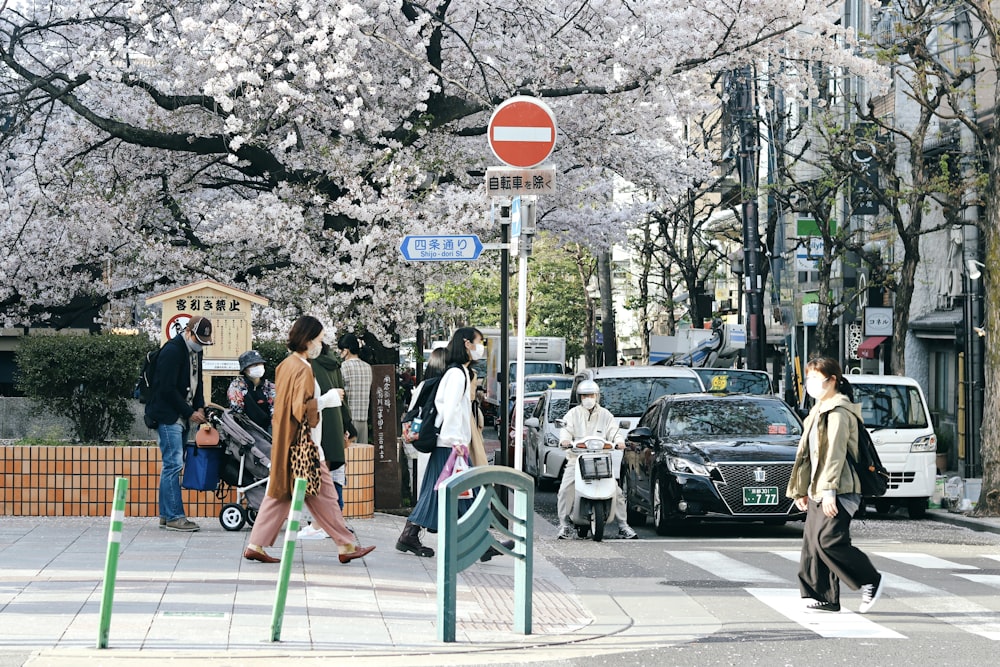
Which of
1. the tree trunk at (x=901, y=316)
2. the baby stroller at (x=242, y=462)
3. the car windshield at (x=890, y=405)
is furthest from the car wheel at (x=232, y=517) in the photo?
the tree trunk at (x=901, y=316)

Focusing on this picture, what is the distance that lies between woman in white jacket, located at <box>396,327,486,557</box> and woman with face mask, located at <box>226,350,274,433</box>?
1.89 metres

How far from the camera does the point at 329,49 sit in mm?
18531

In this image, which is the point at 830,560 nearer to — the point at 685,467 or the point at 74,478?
the point at 685,467

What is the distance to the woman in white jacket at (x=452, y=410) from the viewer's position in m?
11.4

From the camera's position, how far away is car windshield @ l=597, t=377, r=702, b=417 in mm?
20688

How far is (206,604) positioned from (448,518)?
181 cm

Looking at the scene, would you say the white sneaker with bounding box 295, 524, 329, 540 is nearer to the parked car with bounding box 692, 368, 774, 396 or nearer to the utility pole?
the parked car with bounding box 692, 368, 774, 396

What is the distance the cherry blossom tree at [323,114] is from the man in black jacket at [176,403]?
5.57m

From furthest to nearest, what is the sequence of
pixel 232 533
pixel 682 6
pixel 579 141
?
pixel 579 141, pixel 682 6, pixel 232 533

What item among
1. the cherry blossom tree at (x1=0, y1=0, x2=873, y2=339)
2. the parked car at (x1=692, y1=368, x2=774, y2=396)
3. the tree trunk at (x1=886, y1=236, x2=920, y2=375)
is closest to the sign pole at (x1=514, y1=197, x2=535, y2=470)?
the cherry blossom tree at (x1=0, y1=0, x2=873, y2=339)

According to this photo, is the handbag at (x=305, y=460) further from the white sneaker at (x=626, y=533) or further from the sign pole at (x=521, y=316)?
the white sneaker at (x=626, y=533)

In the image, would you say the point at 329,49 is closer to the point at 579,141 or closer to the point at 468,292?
the point at 579,141

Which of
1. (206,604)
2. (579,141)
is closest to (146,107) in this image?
(579,141)

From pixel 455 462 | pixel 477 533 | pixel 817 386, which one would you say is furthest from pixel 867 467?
pixel 455 462
